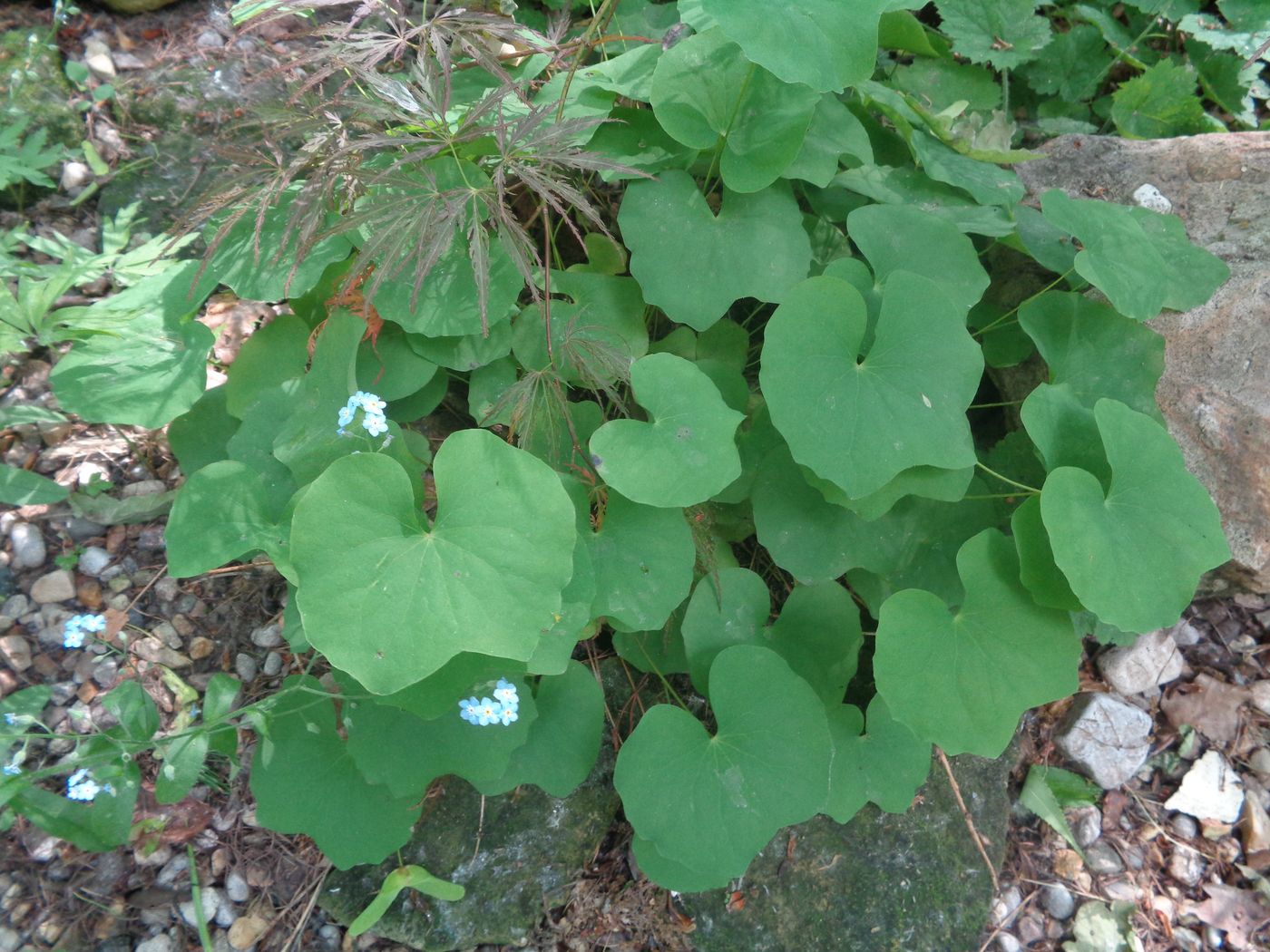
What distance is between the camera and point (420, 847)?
2.02 metres

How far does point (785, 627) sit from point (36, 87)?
9.09 ft

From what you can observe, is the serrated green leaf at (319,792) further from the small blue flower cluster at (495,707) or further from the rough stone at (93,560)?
the rough stone at (93,560)

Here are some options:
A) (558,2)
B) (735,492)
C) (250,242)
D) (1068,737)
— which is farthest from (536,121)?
(1068,737)

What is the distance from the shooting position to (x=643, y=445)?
182cm

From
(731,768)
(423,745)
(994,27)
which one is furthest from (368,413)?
(994,27)

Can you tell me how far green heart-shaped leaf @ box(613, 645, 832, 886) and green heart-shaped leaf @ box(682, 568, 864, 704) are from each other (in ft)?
0.46

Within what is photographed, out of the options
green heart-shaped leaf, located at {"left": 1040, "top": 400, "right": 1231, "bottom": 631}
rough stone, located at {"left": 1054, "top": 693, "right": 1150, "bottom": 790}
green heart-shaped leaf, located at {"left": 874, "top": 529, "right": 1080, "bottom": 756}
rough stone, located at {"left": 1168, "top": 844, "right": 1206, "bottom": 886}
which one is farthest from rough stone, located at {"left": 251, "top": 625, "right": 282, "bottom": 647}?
rough stone, located at {"left": 1168, "top": 844, "right": 1206, "bottom": 886}

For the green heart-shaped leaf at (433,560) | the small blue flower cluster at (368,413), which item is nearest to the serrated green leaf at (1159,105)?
the green heart-shaped leaf at (433,560)

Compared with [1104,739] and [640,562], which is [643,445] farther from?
[1104,739]

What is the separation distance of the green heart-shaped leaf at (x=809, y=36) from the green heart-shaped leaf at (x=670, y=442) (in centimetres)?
64

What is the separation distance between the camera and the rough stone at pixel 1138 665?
251 cm

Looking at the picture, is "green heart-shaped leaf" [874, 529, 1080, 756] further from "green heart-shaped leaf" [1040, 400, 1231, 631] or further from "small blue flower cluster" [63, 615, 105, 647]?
"small blue flower cluster" [63, 615, 105, 647]

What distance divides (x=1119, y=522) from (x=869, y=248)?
850 millimetres

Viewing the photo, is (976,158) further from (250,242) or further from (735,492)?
(250,242)
